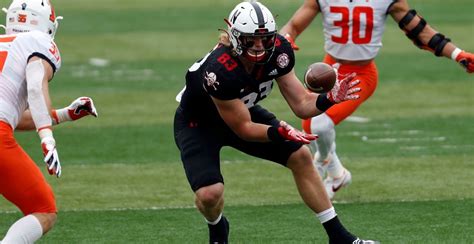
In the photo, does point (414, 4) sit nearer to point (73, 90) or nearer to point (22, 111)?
point (73, 90)

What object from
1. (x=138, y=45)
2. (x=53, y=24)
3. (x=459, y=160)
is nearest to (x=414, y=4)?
(x=138, y=45)

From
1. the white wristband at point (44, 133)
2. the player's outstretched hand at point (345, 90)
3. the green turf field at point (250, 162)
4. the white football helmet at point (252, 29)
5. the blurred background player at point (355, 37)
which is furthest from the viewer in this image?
the blurred background player at point (355, 37)

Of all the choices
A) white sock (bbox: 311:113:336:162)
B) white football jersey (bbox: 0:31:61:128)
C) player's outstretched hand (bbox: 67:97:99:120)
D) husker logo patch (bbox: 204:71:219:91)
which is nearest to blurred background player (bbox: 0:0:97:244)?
white football jersey (bbox: 0:31:61:128)

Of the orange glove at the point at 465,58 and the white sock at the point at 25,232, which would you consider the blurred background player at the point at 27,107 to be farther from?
the orange glove at the point at 465,58

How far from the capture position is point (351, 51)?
1088 cm

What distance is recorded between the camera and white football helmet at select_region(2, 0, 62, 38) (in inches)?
316

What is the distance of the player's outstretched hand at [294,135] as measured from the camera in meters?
7.86

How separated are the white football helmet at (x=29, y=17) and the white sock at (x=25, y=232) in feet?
4.56

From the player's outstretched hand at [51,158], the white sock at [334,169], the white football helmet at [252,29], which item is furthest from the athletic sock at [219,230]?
the white sock at [334,169]

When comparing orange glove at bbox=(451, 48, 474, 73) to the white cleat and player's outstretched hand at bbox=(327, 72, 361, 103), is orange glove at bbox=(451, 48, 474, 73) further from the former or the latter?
player's outstretched hand at bbox=(327, 72, 361, 103)

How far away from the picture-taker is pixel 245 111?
→ 8141mm

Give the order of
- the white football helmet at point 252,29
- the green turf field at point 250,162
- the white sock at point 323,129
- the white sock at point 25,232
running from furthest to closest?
the white sock at point 323,129 → the green turf field at point 250,162 → the white football helmet at point 252,29 → the white sock at point 25,232

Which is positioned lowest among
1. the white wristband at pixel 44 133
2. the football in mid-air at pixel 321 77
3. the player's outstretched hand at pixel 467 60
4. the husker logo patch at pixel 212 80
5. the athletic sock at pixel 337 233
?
the athletic sock at pixel 337 233

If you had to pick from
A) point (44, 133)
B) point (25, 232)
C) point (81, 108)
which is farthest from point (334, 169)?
point (25, 232)
